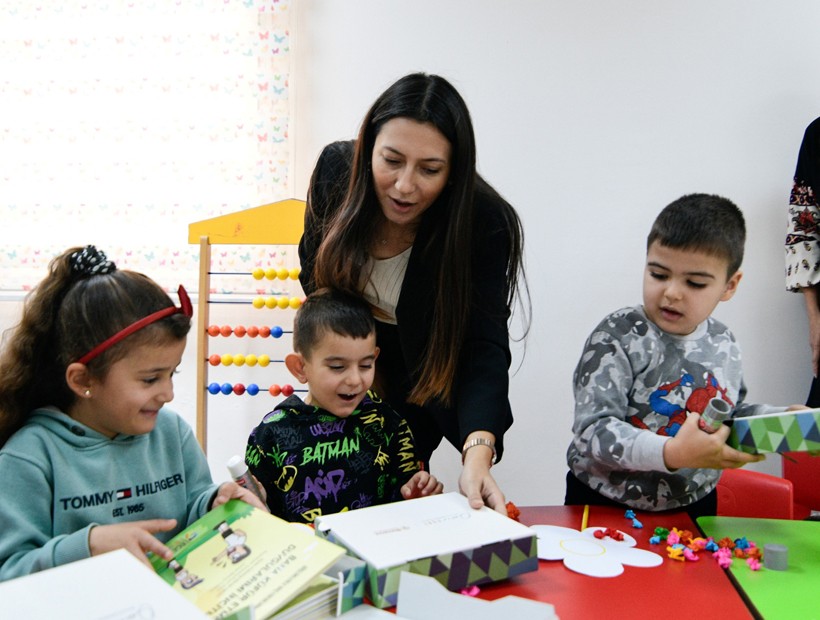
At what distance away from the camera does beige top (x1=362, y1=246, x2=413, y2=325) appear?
150 cm

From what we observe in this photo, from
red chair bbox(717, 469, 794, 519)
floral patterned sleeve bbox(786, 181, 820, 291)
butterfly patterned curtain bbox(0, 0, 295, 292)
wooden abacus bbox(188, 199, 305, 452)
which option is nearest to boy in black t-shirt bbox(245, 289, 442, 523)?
red chair bbox(717, 469, 794, 519)

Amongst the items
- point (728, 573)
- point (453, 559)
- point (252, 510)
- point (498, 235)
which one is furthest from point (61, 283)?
point (728, 573)

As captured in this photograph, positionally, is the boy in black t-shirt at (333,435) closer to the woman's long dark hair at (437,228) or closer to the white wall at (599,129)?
the woman's long dark hair at (437,228)

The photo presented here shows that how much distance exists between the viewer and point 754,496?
1.57 metres

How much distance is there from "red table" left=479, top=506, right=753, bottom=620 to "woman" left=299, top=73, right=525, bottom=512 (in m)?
0.37

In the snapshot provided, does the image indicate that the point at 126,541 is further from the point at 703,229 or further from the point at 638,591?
the point at 703,229

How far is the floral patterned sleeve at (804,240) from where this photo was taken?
2193 millimetres

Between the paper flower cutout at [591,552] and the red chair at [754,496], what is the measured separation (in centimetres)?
61

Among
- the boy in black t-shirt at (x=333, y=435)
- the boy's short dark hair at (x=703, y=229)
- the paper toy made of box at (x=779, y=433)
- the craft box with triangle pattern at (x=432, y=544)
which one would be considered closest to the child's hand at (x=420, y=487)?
the boy in black t-shirt at (x=333, y=435)

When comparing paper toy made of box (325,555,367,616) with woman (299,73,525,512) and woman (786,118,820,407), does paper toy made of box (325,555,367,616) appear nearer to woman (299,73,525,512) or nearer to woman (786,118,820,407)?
woman (299,73,525,512)

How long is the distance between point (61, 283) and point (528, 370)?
5.58ft

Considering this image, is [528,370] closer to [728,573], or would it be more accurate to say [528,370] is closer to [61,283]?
[728,573]

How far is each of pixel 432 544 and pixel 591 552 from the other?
297 mm

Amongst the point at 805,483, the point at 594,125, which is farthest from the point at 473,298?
the point at 594,125
